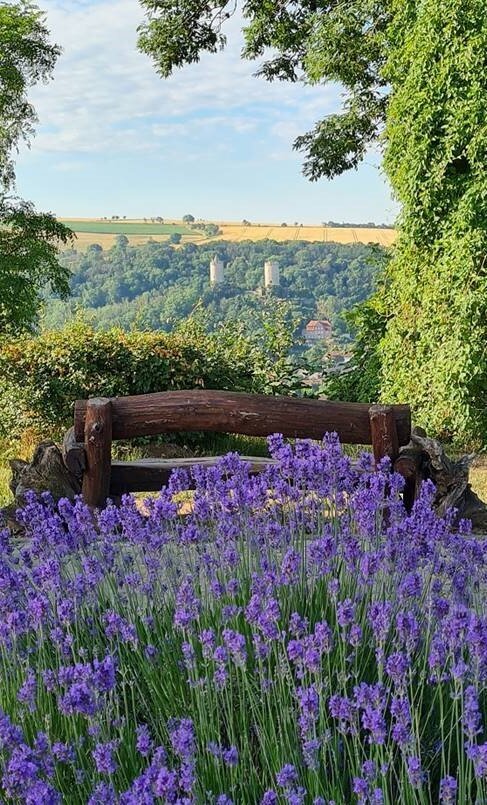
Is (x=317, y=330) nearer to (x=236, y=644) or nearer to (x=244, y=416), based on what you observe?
(x=244, y=416)

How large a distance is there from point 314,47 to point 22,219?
5.27 metres

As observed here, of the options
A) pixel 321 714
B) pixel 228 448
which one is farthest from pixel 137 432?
pixel 228 448

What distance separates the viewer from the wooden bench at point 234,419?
554cm

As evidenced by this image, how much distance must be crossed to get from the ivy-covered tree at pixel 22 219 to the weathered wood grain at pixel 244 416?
5644mm

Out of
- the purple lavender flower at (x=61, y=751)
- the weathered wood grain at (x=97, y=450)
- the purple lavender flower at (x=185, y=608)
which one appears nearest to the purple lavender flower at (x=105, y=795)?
the purple lavender flower at (x=61, y=751)

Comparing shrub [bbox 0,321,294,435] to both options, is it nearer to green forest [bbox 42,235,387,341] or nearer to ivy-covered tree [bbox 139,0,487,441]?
ivy-covered tree [bbox 139,0,487,441]

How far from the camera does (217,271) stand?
24.1 meters

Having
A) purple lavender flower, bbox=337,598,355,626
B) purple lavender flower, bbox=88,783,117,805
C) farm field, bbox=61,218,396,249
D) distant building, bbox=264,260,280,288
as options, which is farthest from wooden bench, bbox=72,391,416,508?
farm field, bbox=61,218,396,249

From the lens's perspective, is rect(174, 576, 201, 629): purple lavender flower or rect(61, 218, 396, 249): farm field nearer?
rect(174, 576, 201, 629): purple lavender flower

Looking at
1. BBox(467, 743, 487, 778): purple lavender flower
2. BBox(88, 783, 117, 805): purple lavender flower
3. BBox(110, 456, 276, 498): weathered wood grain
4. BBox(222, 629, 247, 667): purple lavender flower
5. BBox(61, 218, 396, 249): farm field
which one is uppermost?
BBox(61, 218, 396, 249): farm field

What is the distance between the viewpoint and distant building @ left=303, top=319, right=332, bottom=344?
1332 centimetres

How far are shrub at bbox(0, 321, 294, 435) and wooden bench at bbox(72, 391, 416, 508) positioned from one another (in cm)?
460

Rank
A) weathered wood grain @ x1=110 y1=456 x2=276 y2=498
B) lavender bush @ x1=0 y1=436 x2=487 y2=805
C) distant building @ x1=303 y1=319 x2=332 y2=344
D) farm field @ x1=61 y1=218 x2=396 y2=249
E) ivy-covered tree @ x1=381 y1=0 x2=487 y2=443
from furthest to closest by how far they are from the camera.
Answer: farm field @ x1=61 y1=218 x2=396 y2=249 → distant building @ x1=303 y1=319 x2=332 y2=344 → ivy-covered tree @ x1=381 y1=0 x2=487 y2=443 → weathered wood grain @ x1=110 y1=456 x2=276 y2=498 → lavender bush @ x1=0 y1=436 x2=487 y2=805

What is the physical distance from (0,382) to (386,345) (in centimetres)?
452
